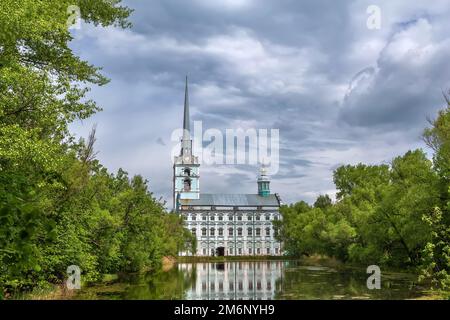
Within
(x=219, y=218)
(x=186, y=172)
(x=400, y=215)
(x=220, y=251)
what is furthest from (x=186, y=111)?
(x=400, y=215)

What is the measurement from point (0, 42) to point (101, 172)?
976 inches

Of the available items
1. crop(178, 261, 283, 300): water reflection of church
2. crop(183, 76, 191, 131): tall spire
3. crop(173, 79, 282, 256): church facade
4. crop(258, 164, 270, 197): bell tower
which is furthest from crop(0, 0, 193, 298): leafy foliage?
crop(258, 164, 270, 197): bell tower

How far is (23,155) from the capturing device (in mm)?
14750

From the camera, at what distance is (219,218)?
147 m

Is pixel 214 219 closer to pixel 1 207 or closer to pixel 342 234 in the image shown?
pixel 342 234

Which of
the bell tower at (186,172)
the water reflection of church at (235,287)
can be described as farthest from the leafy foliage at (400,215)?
the bell tower at (186,172)

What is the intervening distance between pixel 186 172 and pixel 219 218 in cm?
1702

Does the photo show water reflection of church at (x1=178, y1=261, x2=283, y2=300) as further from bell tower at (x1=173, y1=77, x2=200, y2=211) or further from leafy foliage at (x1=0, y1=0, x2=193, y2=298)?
bell tower at (x1=173, y1=77, x2=200, y2=211)

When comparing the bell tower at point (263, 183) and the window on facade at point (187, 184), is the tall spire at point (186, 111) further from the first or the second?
the bell tower at point (263, 183)

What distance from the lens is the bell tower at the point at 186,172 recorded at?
461ft

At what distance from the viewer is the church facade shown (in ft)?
470

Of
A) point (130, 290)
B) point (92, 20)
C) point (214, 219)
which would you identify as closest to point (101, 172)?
point (130, 290)

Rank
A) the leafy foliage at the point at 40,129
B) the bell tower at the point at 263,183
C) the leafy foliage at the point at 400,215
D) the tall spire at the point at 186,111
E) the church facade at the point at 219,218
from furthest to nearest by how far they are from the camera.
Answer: the bell tower at the point at 263,183 < the church facade at the point at 219,218 < the tall spire at the point at 186,111 < the leafy foliage at the point at 400,215 < the leafy foliage at the point at 40,129

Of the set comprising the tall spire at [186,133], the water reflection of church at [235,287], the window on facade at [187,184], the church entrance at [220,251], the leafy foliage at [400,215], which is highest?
the tall spire at [186,133]
